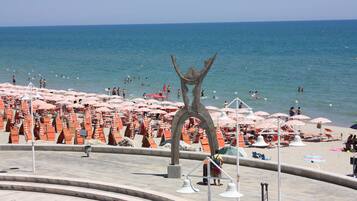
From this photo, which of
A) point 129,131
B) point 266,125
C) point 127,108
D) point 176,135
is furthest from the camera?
point 127,108

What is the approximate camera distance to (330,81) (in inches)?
3007

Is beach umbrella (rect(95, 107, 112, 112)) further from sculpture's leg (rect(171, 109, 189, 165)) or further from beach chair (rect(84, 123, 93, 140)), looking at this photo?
sculpture's leg (rect(171, 109, 189, 165))

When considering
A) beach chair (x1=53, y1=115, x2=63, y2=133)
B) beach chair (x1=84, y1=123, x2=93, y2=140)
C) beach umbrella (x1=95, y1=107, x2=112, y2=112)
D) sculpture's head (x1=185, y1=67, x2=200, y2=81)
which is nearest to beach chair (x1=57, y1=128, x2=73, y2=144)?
beach chair (x1=84, y1=123, x2=93, y2=140)

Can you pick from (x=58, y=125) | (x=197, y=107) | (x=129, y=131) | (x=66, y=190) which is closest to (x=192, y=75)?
(x=197, y=107)

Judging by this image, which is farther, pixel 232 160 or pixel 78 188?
pixel 232 160

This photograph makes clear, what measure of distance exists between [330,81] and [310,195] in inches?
2359

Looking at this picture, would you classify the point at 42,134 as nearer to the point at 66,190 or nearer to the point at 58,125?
the point at 58,125

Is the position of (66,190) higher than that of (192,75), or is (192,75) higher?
(192,75)

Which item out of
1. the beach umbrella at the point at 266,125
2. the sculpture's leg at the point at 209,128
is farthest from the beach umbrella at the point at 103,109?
the sculpture's leg at the point at 209,128

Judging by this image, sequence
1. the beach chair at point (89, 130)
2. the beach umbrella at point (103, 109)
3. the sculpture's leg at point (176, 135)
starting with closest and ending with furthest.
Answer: the sculpture's leg at point (176, 135) → the beach chair at point (89, 130) → the beach umbrella at point (103, 109)

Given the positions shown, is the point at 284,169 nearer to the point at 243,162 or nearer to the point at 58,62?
the point at 243,162

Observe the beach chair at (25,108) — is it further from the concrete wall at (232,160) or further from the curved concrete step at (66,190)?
the curved concrete step at (66,190)

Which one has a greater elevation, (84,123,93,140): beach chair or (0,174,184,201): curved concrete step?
(84,123,93,140): beach chair

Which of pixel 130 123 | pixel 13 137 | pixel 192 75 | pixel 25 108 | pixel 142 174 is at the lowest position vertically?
pixel 142 174
